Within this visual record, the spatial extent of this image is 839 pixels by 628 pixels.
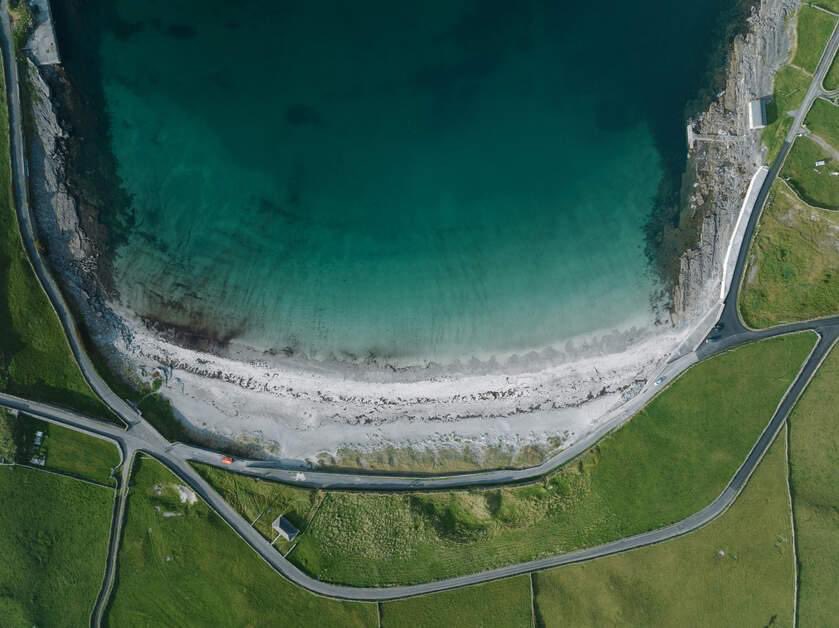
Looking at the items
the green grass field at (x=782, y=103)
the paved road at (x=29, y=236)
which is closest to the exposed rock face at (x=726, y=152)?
the green grass field at (x=782, y=103)

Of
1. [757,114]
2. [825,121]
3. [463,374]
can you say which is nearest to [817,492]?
[463,374]

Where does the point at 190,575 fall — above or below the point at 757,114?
below

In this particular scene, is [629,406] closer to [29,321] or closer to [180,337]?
[180,337]

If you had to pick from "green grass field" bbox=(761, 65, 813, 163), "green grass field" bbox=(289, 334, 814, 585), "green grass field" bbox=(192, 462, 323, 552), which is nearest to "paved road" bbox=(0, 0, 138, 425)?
"green grass field" bbox=(192, 462, 323, 552)

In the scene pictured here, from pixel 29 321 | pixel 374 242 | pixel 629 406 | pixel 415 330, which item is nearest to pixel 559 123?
pixel 374 242

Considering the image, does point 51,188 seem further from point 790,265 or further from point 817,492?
point 817,492
